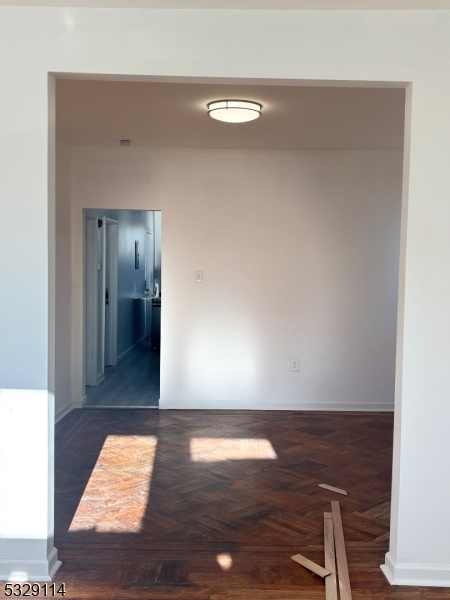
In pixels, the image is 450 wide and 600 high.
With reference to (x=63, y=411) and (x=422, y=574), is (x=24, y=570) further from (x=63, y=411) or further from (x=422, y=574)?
(x=63, y=411)

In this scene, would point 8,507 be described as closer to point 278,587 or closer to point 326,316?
point 278,587

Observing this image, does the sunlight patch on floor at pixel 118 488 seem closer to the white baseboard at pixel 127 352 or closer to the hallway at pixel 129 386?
the hallway at pixel 129 386

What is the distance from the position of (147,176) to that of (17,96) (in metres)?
3.32

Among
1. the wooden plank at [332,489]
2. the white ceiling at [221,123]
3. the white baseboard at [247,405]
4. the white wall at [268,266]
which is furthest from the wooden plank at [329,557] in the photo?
the white ceiling at [221,123]

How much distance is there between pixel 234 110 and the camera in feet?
14.0

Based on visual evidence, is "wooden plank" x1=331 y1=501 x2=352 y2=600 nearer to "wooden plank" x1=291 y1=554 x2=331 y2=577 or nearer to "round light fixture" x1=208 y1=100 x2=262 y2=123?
"wooden plank" x1=291 y1=554 x2=331 y2=577

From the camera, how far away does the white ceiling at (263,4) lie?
264 centimetres

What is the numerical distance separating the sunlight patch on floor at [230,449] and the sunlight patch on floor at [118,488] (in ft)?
1.21

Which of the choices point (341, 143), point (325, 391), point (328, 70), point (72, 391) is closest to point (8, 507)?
point (328, 70)

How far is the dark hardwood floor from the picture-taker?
2807 mm

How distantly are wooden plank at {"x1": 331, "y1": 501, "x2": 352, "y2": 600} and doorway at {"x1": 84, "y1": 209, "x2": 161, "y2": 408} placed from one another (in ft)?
10.0

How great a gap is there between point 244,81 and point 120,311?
6565 mm

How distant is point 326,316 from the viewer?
20.0ft

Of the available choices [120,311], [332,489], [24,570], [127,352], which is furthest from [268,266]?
[127,352]
